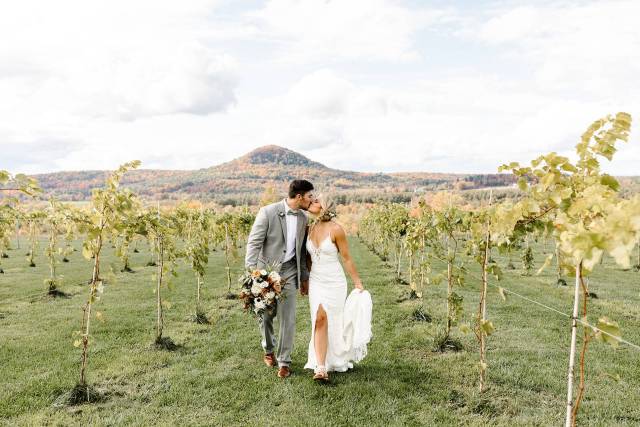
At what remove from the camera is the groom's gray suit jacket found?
5660mm

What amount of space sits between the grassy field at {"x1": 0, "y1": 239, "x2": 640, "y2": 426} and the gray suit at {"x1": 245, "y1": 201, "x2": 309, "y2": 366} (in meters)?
0.55

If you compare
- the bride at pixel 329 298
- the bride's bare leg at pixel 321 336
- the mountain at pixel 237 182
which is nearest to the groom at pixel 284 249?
the bride at pixel 329 298

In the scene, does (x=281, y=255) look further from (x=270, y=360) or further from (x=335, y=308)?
(x=270, y=360)

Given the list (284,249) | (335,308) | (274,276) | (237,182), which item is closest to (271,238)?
(284,249)

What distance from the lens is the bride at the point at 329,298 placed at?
5543 millimetres

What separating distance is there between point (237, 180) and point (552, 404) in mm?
166175

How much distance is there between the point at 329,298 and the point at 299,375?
1.03 metres

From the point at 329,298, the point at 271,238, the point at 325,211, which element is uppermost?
the point at 325,211

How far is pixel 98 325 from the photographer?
8805 mm

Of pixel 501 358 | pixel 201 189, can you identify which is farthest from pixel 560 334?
pixel 201 189

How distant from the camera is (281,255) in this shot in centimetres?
574

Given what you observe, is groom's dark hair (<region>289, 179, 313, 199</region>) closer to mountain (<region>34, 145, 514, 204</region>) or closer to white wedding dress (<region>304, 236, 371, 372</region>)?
white wedding dress (<region>304, 236, 371, 372</region>)

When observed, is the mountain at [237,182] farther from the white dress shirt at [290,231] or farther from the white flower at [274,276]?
the white flower at [274,276]

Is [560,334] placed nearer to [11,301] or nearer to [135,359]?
[135,359]
